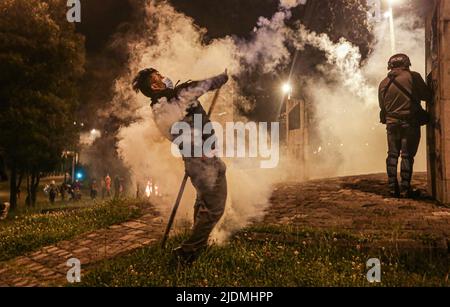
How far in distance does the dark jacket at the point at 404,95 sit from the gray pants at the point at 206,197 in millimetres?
4424

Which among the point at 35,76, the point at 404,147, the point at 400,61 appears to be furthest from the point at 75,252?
the point at 35,76

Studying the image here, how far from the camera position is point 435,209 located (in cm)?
679

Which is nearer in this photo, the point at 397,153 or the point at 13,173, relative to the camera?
the point at 397,153

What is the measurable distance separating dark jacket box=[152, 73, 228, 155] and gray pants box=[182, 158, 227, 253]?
15.4 inches

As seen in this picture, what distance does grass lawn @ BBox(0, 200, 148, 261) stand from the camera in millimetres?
7434

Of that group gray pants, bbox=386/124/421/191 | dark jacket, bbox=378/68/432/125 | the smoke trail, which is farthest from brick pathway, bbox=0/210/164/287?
the smoke trail

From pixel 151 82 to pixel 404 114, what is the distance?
5.16m

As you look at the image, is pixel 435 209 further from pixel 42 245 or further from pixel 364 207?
pixel 42 245

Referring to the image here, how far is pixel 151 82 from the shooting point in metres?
5.32

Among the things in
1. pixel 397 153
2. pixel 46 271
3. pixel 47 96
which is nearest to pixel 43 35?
pixel 47 96

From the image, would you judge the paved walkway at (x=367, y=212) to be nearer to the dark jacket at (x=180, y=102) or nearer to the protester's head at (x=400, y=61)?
the protester's head at (x=400, y=61)

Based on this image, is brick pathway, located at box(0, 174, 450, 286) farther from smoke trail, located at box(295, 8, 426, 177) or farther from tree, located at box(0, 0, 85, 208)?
smoke trail, located at box(295, 8, 426, 177)

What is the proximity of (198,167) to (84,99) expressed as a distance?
2710cm

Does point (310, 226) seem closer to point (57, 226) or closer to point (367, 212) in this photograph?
point (367, 212)
